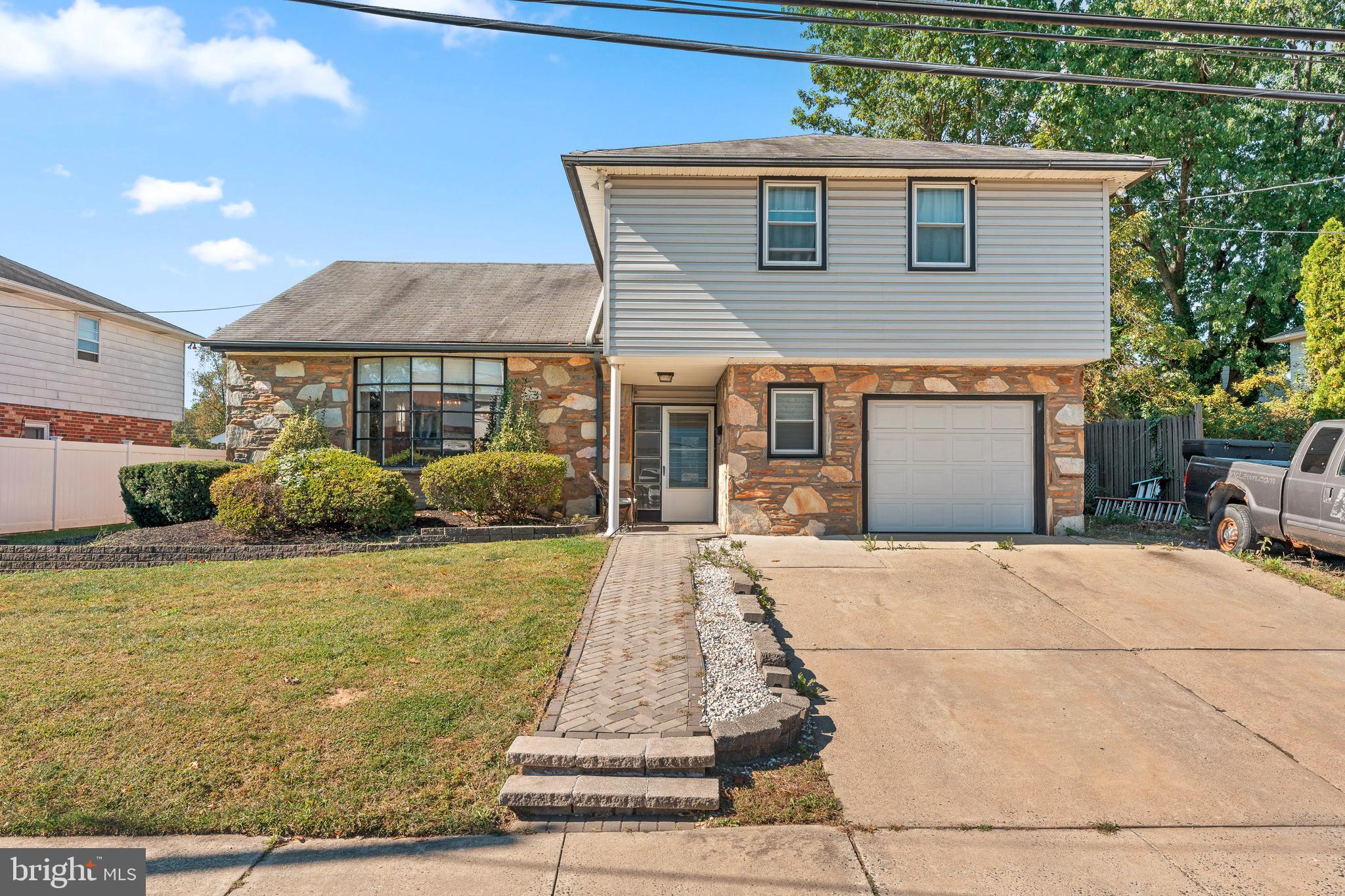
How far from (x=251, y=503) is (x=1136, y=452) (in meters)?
15.4

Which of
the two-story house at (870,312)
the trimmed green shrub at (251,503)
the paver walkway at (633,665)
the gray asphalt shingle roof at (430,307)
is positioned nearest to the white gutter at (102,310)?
the gray asphalt shingle roof at (430,307)

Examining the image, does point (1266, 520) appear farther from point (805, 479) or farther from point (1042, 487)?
Result: point (805, 479)

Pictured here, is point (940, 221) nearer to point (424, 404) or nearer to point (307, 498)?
point (424, 404)

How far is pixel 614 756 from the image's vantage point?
4.04 metres

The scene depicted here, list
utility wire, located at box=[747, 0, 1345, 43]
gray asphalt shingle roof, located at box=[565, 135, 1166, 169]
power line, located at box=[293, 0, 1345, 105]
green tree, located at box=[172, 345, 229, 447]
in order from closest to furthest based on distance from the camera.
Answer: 1. utility wire, located at box=[747, 0, 1345, 43]
2. power line, located at box=[293, 0, 1345, 105]
3. gray asphalt shingle roof, located at box=[565, 135, 1166, 169]
4. green tree, located at box=[172, 345, 229, 447]

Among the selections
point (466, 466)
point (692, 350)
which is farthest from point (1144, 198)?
point (466, 466)

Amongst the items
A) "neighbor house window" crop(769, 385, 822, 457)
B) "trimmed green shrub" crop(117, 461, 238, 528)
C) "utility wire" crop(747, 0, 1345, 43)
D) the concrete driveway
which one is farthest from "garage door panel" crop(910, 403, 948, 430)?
"trimmed green shrub" crop(117, 461, 238, 528)

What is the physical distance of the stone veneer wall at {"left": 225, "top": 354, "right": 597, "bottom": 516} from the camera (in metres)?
13.5

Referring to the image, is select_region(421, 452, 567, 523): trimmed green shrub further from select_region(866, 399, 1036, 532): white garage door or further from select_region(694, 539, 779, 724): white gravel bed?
select_region(866, 399, 1036, 532): white garage door

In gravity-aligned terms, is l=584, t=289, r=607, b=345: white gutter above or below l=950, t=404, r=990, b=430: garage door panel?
above

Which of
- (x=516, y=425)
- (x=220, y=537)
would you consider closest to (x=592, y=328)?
(x=516, y=425)

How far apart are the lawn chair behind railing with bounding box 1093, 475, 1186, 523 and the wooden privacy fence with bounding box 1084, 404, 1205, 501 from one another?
0.68 ft

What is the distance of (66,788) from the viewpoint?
3.84m

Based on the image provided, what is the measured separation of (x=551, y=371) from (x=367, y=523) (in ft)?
13.9
